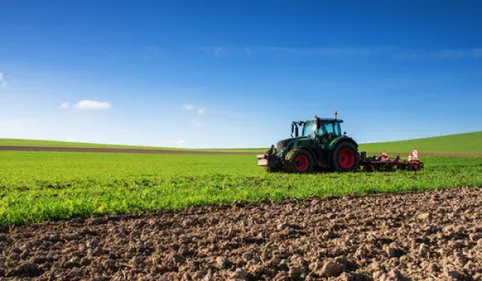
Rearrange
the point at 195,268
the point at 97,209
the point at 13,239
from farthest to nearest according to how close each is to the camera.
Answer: the point at 97,209
the point at 13,239
the point at 195,268

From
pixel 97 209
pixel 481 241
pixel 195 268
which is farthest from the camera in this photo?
pixel 97 209

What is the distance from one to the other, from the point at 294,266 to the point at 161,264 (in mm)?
1437

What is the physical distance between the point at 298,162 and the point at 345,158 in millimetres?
2286

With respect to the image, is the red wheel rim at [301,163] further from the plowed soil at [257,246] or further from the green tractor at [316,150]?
the plowed soil at [257,246]

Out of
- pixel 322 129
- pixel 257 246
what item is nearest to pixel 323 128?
pixel 322 129

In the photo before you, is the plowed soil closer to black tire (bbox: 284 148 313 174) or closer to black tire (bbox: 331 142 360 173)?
black tire (bbox: 284 148 313 174)

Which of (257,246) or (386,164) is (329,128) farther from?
(257,246)

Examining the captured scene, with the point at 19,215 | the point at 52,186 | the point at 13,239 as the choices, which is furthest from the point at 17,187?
the point at 13,239

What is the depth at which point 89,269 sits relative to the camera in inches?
181

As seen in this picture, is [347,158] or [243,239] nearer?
[243,239]

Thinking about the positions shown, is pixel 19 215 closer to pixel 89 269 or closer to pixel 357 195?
pixel 89 269

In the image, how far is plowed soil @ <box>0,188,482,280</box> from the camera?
4.37m

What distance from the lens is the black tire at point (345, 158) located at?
1717cm

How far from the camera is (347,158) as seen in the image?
17.8 m
